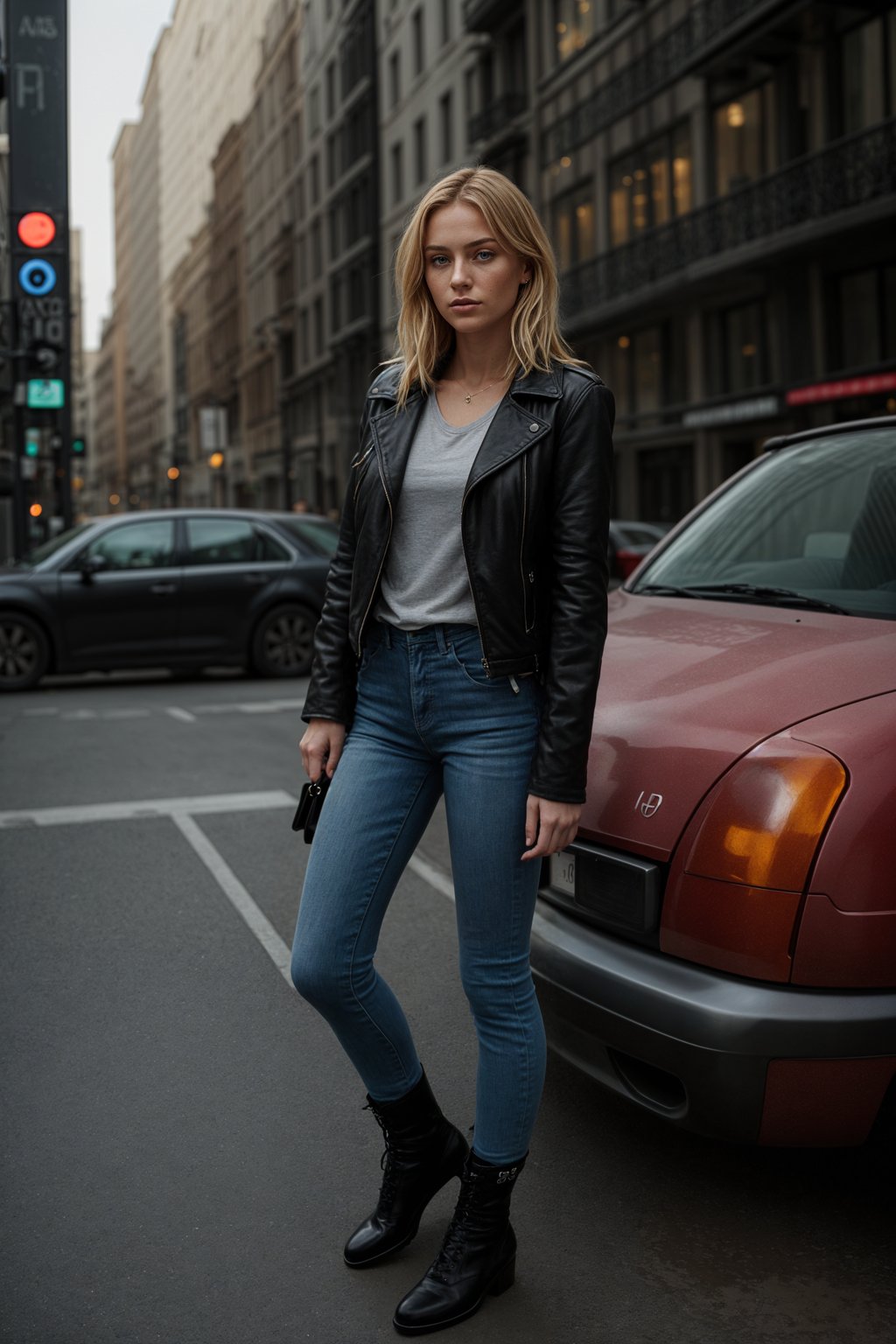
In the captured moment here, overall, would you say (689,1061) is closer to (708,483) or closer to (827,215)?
(827,215)

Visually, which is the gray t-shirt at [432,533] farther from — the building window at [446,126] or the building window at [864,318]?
the building window at [446,126]

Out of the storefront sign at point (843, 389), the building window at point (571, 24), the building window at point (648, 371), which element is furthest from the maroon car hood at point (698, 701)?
the building window at point (571, 24)

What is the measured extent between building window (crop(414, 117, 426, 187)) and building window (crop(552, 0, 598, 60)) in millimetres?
11744

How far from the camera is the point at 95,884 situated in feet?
19.7

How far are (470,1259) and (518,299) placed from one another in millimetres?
1769

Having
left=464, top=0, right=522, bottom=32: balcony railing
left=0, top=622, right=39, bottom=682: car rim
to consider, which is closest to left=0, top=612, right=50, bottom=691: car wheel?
left=0, top=622, right=39, bottom=682: car rim

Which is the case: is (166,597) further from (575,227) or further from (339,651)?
(575,227)

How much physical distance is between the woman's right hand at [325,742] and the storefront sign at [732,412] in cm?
2397

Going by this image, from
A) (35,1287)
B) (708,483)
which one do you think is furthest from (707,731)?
(708,483)

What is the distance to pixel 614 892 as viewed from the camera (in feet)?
10.0

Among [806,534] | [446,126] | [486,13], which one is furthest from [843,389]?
[446,126]

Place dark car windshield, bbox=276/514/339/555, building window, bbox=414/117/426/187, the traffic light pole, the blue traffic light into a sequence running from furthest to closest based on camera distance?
building window, bbox=414/117/426/187
the traffic light pole
the blue traffic light
dark car windshield, bbox=276/514/339/555

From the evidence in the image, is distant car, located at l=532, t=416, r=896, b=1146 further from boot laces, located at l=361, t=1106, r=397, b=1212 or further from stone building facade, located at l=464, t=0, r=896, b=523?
stone building facade, located at l=464, t=0, r=896, b=523

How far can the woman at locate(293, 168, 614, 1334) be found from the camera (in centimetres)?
262
